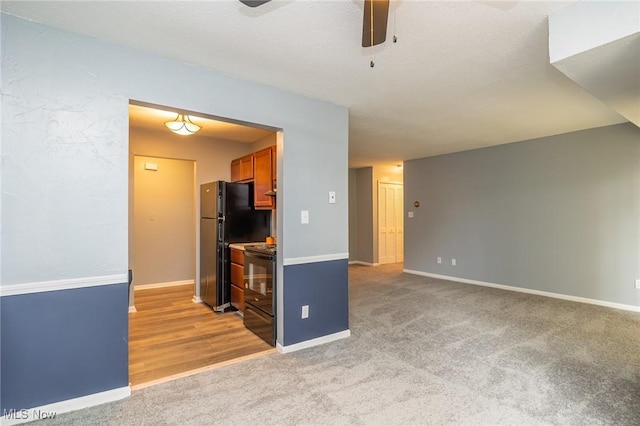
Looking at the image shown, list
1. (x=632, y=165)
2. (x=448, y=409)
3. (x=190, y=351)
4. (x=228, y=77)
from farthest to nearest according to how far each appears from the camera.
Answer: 1. (x=632, y=165)
2. (x=190, y=351)
3. (x=228, y=77)
4. (x=448, y=409)

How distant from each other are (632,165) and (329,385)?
189 inches

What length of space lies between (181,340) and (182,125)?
237 centimetres

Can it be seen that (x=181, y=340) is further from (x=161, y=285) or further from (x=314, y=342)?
(x=161, y=285)

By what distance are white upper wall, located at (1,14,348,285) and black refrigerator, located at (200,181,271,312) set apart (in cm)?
176

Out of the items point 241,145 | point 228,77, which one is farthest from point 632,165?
point 241,145

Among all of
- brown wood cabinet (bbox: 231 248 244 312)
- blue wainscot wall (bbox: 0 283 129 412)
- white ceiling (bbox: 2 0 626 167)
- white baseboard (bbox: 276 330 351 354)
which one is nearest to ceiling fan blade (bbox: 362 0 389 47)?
white ceiling (bbox: 2 0 626 167)

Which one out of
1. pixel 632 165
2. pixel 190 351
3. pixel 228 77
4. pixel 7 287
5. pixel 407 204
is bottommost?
pixel 190 351

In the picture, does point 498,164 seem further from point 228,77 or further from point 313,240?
point 228,77

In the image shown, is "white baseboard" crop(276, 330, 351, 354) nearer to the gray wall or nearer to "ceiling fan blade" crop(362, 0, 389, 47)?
"ceiling fan blade" crop(362, 0, 389, 47)

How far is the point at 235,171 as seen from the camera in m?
4.70

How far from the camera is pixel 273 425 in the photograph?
5.96 feet

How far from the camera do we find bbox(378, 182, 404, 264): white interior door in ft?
26.0

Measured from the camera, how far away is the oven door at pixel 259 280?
3.05 m

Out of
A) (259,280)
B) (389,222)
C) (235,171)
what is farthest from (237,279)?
(389,222)
